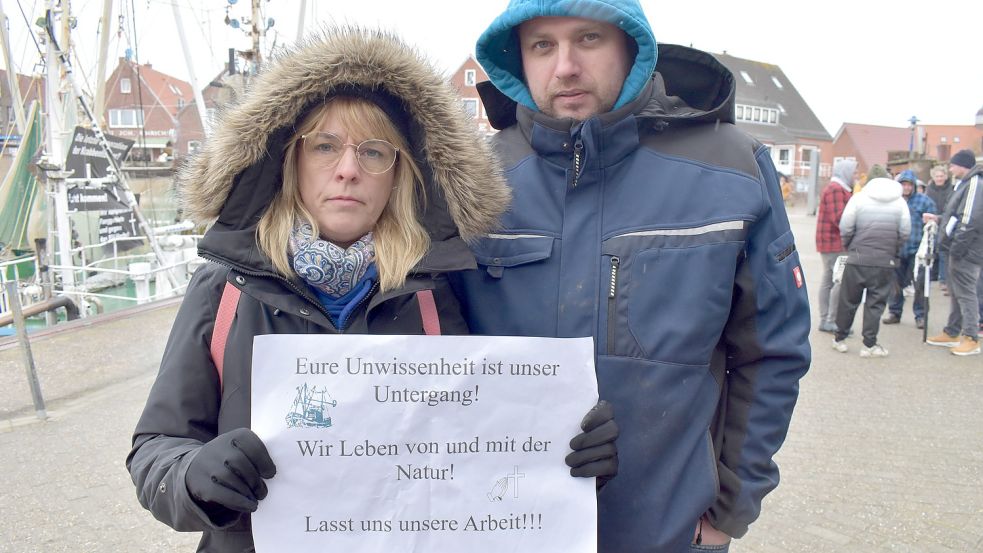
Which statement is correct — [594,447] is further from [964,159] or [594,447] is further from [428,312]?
[964,159]

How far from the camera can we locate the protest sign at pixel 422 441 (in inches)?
62.1

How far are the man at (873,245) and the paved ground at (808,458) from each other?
0.55 metres

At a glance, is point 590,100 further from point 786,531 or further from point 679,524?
point 786,531

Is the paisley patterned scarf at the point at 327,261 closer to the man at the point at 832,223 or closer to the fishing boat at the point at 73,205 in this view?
the man at the point at 832,223

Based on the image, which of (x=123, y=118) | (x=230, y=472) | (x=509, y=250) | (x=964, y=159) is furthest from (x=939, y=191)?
(x=123, y=118)

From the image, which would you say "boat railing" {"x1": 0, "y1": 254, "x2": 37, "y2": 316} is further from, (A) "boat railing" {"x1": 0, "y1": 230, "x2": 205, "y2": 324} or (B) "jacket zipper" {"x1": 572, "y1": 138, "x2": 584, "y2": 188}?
(B) "jacket zipper" {"x1": 572, "y1": 138, "x2": 584, "y2": 188}

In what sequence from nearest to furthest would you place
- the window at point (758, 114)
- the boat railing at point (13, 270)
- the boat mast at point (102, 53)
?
the boat railing at point (13, 270) → the boat mast at point (102, 53) → the window at point (758, 114)

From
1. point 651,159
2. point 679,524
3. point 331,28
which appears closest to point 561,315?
point 651,159

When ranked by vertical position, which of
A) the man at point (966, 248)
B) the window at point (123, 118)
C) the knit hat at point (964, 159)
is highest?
the window at point (123, 118)

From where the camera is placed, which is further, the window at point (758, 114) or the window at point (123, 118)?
the window at point (123, 118)

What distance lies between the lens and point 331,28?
190 centimetres

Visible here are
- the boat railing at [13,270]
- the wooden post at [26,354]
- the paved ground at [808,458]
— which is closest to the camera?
the paved ground at [808,458]

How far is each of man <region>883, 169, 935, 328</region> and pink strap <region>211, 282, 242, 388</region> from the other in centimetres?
956

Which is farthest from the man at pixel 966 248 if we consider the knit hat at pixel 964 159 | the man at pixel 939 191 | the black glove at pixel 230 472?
the black glove at pixel 230 472
